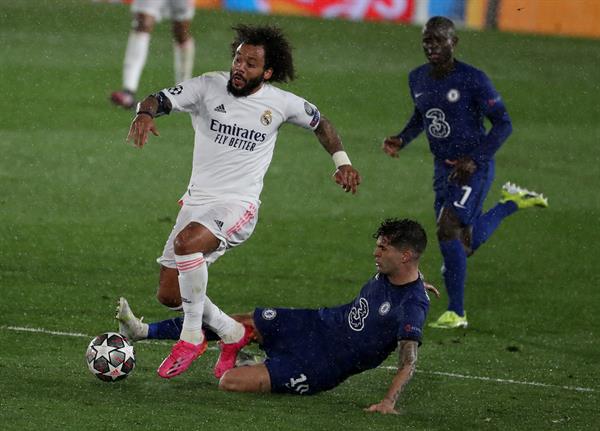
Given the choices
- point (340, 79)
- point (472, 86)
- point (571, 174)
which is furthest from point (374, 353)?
point (340, 79)

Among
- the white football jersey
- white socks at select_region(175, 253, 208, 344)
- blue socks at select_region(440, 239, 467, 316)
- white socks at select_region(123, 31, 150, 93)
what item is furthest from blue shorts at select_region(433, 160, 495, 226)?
white socks at select_region(123, 31, 150, 93)

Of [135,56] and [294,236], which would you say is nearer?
[294,236]

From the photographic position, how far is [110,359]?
755 cm

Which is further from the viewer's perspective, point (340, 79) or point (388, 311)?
point (340, 79)

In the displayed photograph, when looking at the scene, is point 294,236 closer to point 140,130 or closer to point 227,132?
point 227,132

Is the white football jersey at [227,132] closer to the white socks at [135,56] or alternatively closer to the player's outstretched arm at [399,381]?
the player's outstretched arm at [399,381]

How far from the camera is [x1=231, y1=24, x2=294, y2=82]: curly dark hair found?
825cm

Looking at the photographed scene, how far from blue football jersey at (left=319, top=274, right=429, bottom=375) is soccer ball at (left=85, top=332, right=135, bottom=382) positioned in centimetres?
112

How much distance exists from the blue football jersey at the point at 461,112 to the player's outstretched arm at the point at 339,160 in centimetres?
199

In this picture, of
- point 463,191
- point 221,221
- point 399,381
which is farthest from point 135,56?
point 399,381

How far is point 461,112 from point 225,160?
2.61 metres

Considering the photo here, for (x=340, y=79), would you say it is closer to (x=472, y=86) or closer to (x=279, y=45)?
(x=472, y=86)

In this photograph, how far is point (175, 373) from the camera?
7.68 meters

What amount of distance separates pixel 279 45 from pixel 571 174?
898cm
